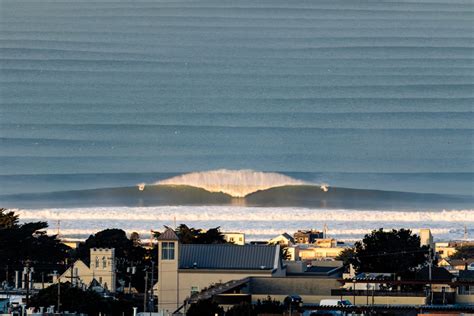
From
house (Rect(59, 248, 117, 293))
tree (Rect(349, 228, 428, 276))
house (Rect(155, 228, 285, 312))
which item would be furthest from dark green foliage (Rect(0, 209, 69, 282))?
house (Rect(155, 228, 285, 312))

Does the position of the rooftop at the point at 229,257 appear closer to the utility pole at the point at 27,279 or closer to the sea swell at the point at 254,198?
the utility pole at the point at 27,279

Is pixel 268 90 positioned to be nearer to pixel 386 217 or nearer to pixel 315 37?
pixel 315 37

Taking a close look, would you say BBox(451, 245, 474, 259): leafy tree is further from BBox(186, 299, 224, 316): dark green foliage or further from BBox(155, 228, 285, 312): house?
BBox(186, 299, 224, 316): dark green foliage

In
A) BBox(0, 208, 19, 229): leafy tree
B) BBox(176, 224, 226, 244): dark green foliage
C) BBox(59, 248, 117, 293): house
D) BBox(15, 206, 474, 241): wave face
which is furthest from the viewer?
BBox(15, 206, 474, 241): wave face

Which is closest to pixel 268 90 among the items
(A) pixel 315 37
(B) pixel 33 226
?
(A) pixel 315 37

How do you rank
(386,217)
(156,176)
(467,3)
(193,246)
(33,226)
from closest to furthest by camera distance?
(193,246) → (33,226) → (386,217) → (156,176) → (467,3)
